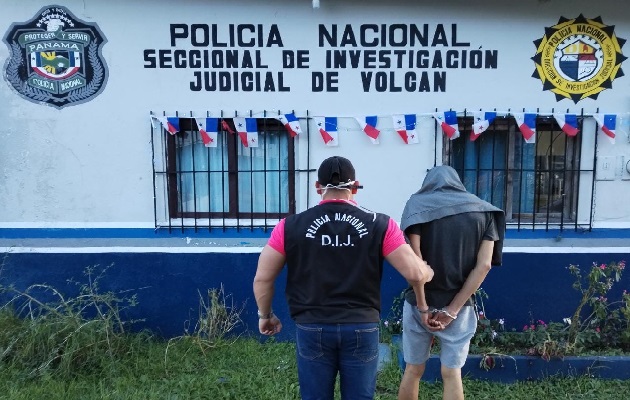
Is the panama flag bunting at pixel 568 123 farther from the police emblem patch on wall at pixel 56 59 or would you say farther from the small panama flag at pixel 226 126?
the police emblem patch on wall at pixel 56 59

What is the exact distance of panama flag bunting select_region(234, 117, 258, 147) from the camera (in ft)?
13.9

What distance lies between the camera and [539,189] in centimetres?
440

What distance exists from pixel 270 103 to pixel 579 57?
268 centimetres

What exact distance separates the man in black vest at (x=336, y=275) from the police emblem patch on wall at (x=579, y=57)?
2.68 meters

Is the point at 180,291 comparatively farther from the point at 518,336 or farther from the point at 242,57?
the point at 518,336

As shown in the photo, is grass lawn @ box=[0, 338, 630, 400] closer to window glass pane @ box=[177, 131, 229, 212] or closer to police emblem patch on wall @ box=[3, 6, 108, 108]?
window glass pane @ box=[177, 131, 229, 212]

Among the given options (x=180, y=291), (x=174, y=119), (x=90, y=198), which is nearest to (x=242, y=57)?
(x=174, y=119)

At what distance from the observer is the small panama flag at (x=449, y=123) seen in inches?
164

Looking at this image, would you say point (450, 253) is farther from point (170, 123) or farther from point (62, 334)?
point (62, 334)

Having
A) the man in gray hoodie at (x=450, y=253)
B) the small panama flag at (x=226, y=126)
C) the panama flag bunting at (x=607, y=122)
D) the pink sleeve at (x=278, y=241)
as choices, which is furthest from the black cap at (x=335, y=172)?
the panama flag bunting at (x=607, y=122)

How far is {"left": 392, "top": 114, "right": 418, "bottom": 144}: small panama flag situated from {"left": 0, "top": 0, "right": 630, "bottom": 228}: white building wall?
2.8 inches

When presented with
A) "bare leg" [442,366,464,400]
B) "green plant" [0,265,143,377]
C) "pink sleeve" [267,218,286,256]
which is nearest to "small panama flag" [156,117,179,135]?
"green plant" [0,265,143,377]

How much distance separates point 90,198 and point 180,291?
114 cm

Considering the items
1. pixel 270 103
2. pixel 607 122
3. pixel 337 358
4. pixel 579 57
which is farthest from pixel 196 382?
pixel 579 57
